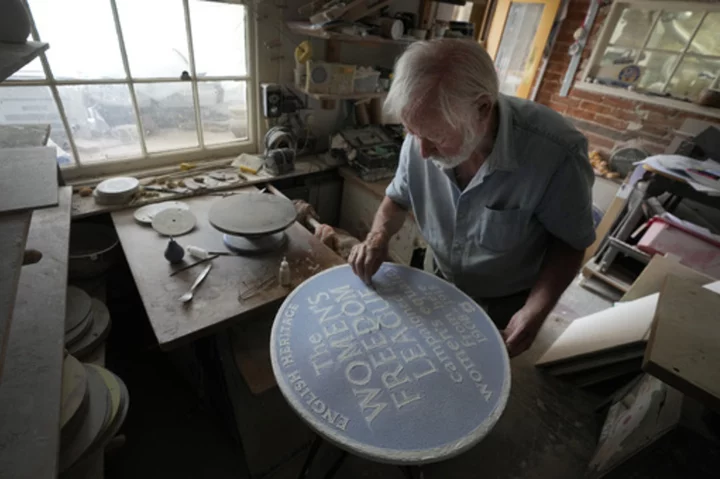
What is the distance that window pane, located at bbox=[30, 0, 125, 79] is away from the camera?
1728 mm

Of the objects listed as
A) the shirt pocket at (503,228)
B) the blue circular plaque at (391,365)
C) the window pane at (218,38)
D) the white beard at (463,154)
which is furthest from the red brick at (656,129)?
the window pane at (218,38)

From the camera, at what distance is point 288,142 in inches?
95.3

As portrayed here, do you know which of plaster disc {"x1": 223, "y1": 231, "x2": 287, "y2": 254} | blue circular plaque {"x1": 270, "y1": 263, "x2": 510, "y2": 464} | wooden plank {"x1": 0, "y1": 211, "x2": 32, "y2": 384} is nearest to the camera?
wooden plank {"x1": 0, "y1": 211, "x2": 32, "y2": 384}

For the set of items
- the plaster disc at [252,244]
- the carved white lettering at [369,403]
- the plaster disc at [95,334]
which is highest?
the carved white lettering at [369,403]

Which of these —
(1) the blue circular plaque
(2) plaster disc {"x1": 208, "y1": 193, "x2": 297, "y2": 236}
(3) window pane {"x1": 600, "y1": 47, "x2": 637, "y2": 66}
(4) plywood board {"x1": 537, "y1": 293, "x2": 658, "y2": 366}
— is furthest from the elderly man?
(3) window pane {"x1": 600, "y1": 47, "x2": 637, "y2": 66}

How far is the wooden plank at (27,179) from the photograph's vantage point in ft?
2.52

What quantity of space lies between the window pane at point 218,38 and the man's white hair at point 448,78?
1.69m

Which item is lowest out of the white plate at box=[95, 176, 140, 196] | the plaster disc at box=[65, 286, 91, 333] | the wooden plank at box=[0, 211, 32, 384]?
the plaster disc at box=[65, 286, 91, 333]

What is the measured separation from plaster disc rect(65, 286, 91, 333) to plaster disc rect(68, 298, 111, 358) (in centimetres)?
7

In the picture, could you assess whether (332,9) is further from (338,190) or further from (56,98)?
(56,98)

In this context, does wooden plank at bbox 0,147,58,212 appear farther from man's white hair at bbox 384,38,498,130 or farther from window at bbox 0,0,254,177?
window at bbox 0,0,254,177

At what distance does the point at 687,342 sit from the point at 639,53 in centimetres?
372

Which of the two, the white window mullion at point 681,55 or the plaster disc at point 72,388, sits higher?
the white window mullion at point 681,55

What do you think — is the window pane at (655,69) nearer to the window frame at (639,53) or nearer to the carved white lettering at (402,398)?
the window frame at (639,53)
